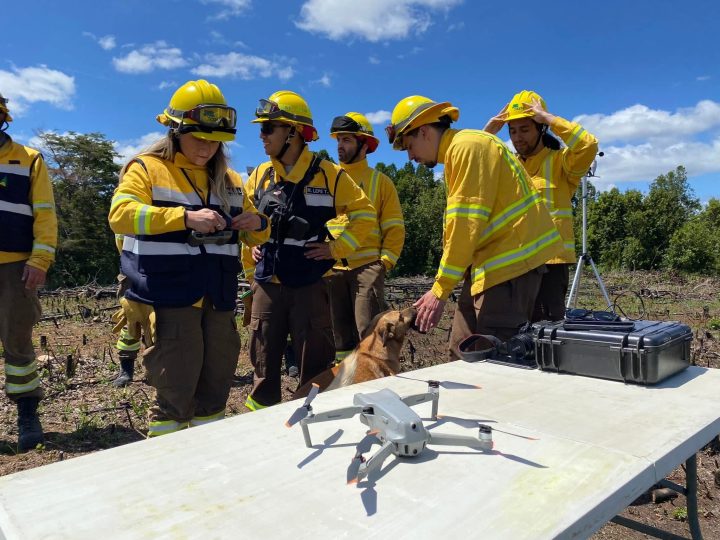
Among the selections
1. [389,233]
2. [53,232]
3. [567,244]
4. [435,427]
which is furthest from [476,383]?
[53,232]

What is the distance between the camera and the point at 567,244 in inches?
158

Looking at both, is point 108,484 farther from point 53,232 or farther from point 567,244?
point 567,244

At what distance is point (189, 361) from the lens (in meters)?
2.70

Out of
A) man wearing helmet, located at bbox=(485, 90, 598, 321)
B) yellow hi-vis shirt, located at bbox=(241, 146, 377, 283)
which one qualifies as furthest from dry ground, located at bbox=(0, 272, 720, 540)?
yellow hi-vis shirt, located at bbox=(241, 146, 377, 283)

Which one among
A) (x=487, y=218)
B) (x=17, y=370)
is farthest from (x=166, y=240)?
(x=17, y=370)

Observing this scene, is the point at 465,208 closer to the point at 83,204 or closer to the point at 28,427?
the point at 28,427

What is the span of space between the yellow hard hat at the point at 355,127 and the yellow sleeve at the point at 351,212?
3.99 feet

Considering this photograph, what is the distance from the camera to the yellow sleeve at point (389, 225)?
4.91m

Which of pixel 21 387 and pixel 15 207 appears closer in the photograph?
pixel 15 207

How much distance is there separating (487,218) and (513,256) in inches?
12.1

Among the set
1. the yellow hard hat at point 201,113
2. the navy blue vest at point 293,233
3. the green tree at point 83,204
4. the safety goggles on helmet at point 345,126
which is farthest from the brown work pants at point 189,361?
the green tree at point 83,204

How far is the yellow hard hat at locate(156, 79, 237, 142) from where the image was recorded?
2.62 metres

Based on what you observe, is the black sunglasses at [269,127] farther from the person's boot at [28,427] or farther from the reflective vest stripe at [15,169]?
the person's boot at [28,427]

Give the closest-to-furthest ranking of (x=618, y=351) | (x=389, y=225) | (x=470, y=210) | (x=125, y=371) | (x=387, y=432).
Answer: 1. (x=387, y=432)
2. (x=618, y=351)
3. (x=470, y=210)
4. (x=389, y=225)
5. (x=125, y=371)
